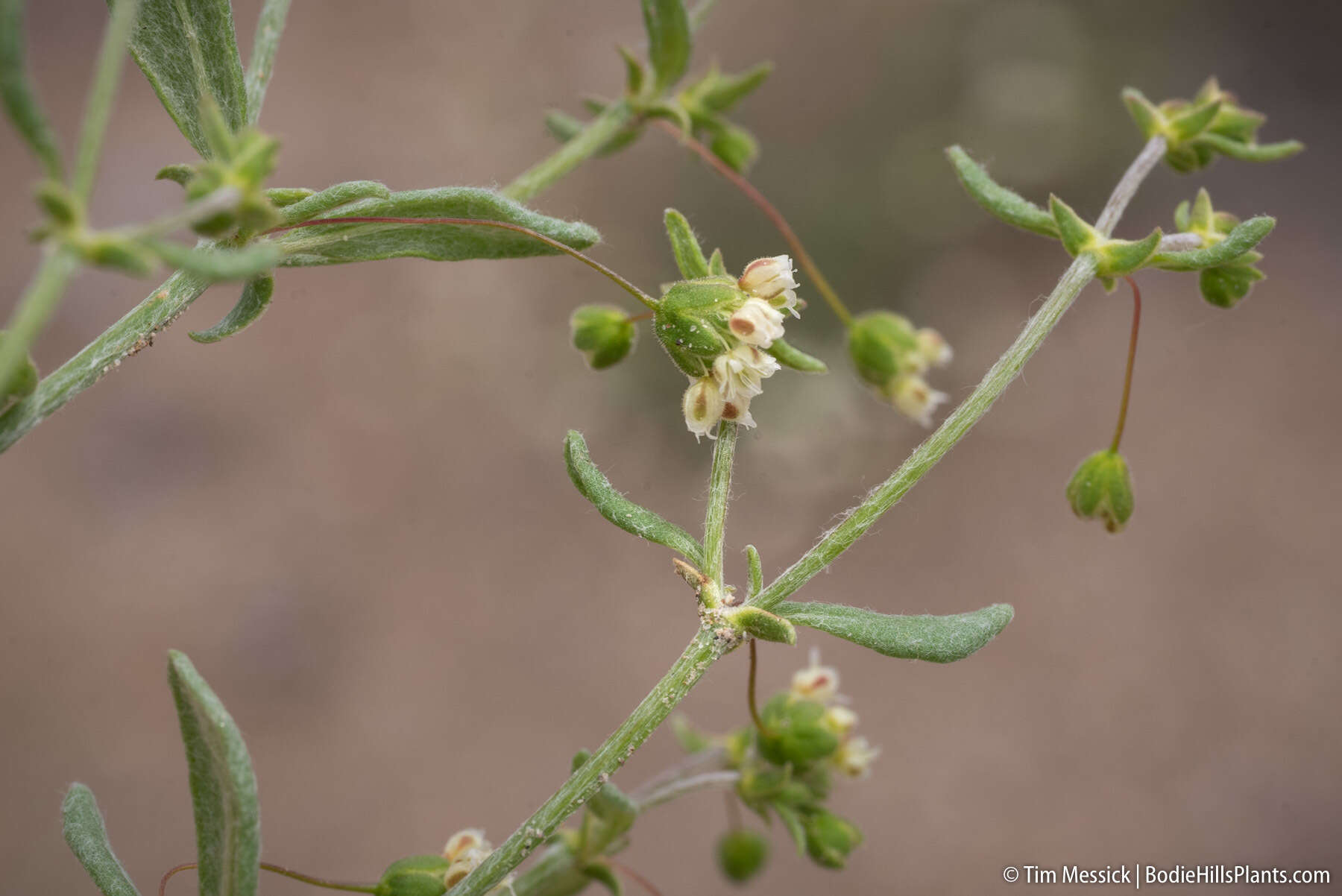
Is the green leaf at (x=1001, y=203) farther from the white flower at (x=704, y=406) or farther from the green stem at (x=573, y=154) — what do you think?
the green stem at (x=573, y=154)

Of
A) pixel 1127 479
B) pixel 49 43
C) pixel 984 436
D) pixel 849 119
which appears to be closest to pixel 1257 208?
pixel 984 436

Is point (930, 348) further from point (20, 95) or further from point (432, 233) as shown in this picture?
point (20, 95)

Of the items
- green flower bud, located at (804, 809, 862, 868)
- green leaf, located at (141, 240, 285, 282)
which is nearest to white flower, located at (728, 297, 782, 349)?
green leaf, located at (141, 240, 285, 282)

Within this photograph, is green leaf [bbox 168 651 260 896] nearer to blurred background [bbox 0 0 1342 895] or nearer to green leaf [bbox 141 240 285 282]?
green leaf [bbox 141 240 285 282]

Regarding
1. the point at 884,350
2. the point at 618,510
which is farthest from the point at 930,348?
the point at 618,510

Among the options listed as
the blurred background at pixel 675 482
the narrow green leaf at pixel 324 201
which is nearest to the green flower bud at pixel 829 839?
the narrow green leaf at pixel 324 201

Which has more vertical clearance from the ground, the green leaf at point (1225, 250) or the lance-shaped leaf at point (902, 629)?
the green leaf at point (1225, 250)
